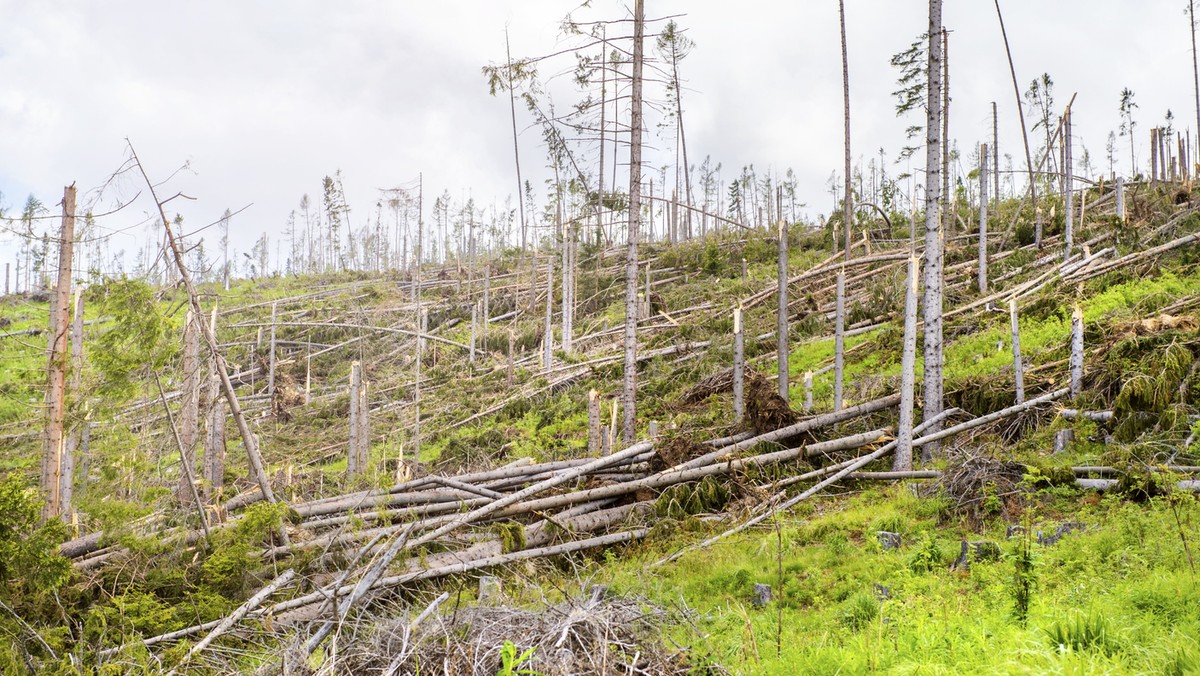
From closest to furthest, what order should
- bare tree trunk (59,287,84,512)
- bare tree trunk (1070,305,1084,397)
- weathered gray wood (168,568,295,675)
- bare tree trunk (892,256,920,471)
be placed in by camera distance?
weathered gray wood (168,568,295,675) → bare tree trunk (892,256,920,471) → bare tree trunk (1070,305,1084,397) → bare tree trunk (59,287,84,512)

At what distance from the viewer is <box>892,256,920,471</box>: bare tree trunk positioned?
10.2 meters

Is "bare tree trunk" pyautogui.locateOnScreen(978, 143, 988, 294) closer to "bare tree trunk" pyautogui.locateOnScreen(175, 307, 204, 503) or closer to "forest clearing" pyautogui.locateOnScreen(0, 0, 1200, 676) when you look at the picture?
"forest clearing" pyautogui.locateOnScreen(0, 0, 1200, 676)

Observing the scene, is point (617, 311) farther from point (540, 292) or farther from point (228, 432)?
point (228, 432)

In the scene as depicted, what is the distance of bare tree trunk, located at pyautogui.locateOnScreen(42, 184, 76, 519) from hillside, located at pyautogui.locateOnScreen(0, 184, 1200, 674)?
347 millimetres

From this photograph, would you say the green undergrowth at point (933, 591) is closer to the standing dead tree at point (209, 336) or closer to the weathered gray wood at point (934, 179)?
the weathered gray wood at point (934, 179)

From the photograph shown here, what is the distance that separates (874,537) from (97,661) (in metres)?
8.20

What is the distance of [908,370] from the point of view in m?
10.3

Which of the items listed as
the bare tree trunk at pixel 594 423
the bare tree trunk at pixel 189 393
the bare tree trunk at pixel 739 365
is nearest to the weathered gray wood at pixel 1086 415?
the bare tree trunk at pixel 739 365

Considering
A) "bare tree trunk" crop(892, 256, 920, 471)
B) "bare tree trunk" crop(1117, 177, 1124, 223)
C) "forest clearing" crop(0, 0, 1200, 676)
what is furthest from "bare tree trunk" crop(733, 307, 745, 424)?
"bare tree trunk" crop(1117, 177, 1124, 223)

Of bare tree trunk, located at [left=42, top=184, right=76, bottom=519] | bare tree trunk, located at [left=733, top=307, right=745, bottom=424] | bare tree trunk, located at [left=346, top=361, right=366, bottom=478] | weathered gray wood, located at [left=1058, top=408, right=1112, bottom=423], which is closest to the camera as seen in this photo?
weathered gray wood, located at [left=1058, top=408, right=1112, bottom=423]

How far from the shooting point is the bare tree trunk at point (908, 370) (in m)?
10.2

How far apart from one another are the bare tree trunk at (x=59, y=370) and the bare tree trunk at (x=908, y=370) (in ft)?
43.0

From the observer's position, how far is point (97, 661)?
6.36 meters

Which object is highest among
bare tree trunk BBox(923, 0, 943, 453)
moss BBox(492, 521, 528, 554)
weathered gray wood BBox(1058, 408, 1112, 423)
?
bare tree trunk BBox(923, 0, 943, 453)
